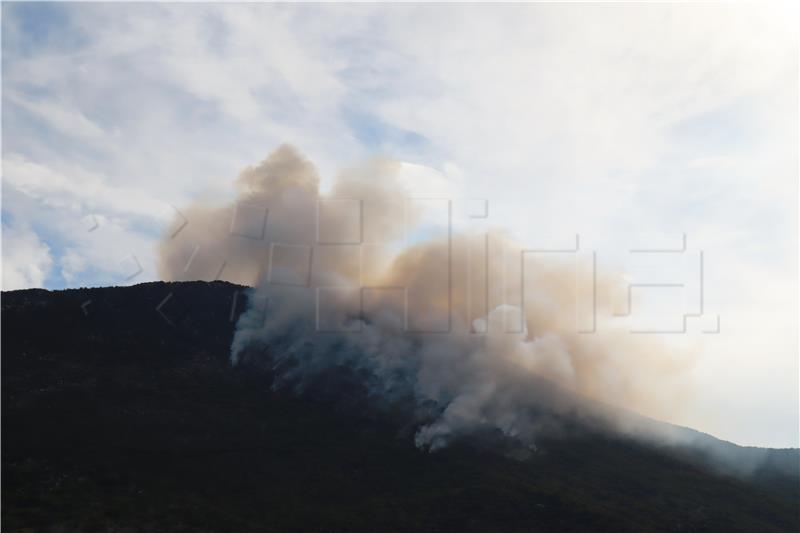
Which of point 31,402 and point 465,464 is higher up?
point 31,402

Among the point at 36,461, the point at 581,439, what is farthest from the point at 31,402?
the point at 581,439

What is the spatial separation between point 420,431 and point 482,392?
26075 millimetres

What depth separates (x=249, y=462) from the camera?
369 ft

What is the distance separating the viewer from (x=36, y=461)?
97.7m

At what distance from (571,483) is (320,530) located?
5140cm

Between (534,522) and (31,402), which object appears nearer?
(534,522)

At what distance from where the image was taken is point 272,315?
178250 millimetres

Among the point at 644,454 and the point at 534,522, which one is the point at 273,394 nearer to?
the point at 534,522

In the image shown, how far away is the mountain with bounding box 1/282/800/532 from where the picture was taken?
95.2 m

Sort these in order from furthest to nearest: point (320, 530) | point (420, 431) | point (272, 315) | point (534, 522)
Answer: point (272, 315) < point (420, 431) < point (534, 522) < point (320, 530)

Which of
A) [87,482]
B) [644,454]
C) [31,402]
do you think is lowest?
[644,454]

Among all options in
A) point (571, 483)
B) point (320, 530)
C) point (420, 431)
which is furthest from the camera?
point (420, 431)

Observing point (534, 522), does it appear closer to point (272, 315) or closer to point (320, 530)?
point (320, 530)

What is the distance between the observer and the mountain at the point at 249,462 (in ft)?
312
